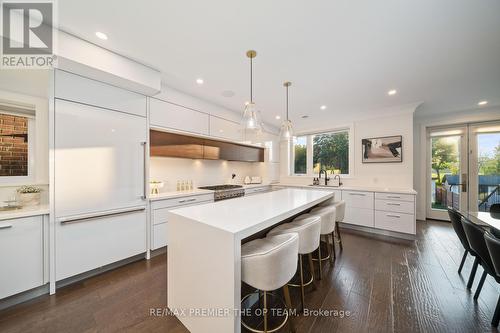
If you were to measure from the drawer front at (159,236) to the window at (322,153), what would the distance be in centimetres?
374

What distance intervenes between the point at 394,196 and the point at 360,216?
73cm

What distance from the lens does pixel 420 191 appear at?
14.9ft

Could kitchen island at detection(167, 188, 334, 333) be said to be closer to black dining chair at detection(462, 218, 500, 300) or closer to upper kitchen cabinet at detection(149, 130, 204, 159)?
black dining chair at detection(462, 218, 500, 300)

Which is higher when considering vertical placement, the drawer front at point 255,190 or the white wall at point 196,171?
the white wall at point 196,171

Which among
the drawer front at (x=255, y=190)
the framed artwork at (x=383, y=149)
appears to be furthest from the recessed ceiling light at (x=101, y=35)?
the framed artwork at (x=383, y=149)

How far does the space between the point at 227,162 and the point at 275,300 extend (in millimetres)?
3274

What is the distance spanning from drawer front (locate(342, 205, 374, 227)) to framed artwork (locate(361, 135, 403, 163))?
1214 millimetres

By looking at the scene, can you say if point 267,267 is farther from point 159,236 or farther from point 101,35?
point 101,35

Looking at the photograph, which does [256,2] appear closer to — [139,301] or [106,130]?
[106,130]

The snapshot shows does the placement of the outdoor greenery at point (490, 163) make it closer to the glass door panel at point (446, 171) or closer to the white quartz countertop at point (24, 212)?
the glass door panel at point (446, 171)

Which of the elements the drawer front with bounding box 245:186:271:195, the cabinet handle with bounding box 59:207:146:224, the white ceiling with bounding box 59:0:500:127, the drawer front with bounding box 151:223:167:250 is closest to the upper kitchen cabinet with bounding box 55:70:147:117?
the white ceiling with bounding box 59:0:500:127

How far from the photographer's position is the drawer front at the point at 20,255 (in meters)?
1.65

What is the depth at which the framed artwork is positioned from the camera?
3891 mm

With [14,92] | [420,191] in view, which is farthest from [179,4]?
[420,191]
